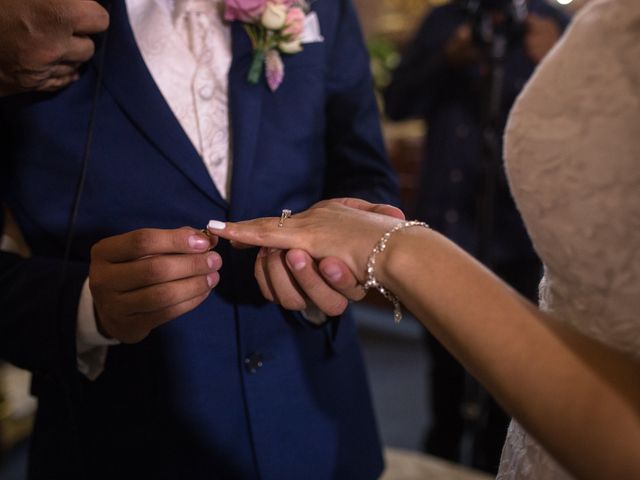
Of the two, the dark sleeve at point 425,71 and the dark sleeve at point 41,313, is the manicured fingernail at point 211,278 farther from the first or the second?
the dark sleeve at point 425,71

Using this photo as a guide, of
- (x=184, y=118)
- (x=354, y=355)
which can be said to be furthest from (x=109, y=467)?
(x=184, y=118)

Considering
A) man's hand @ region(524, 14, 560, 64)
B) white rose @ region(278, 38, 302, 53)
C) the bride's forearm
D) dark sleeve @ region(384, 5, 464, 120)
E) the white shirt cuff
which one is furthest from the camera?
dark sleeve @ region(384, 5, 464, 120)

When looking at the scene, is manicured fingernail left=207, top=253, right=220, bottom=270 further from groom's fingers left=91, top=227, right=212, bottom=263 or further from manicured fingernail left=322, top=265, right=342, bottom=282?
manicured fingernail left=322, top=265, right=342, bottom=282

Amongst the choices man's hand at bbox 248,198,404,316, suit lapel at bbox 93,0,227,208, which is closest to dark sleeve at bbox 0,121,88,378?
suit lapel at bbox 93,0,227,208

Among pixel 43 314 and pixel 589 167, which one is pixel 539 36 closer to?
pixel 589 167

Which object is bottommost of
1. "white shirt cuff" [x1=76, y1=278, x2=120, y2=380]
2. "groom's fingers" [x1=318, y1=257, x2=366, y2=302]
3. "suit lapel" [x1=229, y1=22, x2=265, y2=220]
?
"white shirt cuff" [x1=76, y1=278, x2=120, y2=380]

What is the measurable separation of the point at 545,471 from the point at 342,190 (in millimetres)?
679

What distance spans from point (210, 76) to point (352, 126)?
0.34 m

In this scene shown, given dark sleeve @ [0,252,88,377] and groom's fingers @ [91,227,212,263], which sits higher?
groom's fingers @ [91,227,212,263]

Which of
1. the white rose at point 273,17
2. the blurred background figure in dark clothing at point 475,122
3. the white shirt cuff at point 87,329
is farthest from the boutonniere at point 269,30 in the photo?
the blurred background figure in dark clothing at point 475,122

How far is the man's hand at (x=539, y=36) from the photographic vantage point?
1.89 m

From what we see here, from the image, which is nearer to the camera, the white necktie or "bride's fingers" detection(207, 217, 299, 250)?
"bride's fingers" detection(207, 217, 299, 250)

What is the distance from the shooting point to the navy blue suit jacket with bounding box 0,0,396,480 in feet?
3.05

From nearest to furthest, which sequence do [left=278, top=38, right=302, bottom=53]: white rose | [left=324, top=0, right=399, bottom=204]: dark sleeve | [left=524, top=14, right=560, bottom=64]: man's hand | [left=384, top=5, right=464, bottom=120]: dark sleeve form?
[left=278, top=38, right=302, bottom=53]: white rose < [left=324, top=0, right=399, bottom=204]: dark sleeve < [left=524, top=14, right=560, bottom=64]: man's hand < [left=384, top=5, right=464, bottom=120]: dark sleeve
